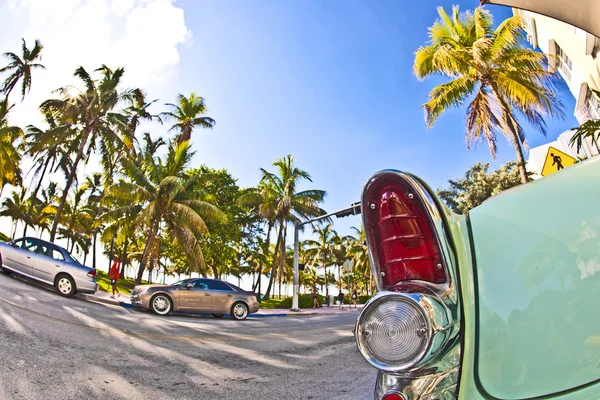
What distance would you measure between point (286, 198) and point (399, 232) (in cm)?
2184

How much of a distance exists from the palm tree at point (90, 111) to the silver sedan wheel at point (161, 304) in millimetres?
10855

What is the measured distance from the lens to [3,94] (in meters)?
19.7

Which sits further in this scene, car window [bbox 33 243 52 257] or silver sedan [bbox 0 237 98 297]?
car window [bbox 33 243 52 257]

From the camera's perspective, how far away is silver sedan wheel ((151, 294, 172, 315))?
8266 millimetres

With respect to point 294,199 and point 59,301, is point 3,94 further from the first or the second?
point 59,301

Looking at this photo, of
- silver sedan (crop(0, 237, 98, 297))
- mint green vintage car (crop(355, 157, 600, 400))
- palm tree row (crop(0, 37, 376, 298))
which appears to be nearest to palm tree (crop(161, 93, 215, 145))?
palm tree row (crop(0, 37, 376, 298))

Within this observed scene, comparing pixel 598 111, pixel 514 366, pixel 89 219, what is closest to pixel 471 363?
pixel 514 366

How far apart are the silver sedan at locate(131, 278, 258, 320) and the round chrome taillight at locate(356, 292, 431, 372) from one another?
8.41 meters

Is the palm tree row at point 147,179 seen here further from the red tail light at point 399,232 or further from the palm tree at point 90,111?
the red tail light at point 399,232

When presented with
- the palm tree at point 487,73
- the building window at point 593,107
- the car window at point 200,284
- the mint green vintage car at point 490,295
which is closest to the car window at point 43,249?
the car window at point 200,284

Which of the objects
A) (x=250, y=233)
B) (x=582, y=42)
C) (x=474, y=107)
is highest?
(x=582, y=42)

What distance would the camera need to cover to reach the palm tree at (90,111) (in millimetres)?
14828

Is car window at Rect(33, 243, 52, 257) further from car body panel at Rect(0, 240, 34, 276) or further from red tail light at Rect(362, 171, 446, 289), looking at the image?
red tail light at Rect(362, 171, 446, 289)

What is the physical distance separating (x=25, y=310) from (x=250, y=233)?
1055 inches
